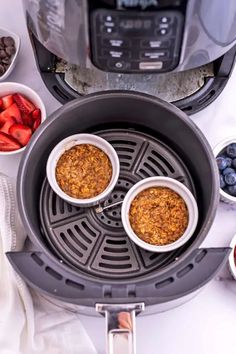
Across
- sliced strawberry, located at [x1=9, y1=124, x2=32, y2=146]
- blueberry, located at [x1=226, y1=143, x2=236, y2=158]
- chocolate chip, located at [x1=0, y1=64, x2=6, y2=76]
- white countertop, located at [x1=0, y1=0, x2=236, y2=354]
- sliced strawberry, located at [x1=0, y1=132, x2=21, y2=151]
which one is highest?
chocolate chip, located at [x1=0, y1=64, x2=6, y2=76]

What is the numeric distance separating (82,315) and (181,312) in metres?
0.11

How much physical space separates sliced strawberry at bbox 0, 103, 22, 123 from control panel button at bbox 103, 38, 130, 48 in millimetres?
243

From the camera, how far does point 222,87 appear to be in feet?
2.30

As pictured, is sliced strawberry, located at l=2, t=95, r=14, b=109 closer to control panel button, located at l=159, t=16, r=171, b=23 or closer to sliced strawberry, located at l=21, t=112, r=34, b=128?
sliced strawberry, located at l=21, t=112, r=34, b=128

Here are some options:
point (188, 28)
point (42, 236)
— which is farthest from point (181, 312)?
point (188, 28)

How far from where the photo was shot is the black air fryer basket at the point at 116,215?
0.56 m

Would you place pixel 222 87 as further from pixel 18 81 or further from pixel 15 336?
pixel 15 336

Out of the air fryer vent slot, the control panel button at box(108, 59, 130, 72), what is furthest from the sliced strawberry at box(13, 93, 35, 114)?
the control panel button at box(108, 59, 130, 72)

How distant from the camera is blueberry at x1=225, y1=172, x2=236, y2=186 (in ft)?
2.28

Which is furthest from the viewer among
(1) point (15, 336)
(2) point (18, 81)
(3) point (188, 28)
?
(2) point (18, 81)

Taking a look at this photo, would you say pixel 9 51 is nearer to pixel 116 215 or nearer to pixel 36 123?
pixel 36 123

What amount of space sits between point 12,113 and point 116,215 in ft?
0.61

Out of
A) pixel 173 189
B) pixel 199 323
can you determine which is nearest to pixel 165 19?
pixel 173 189

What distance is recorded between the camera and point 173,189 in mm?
674
